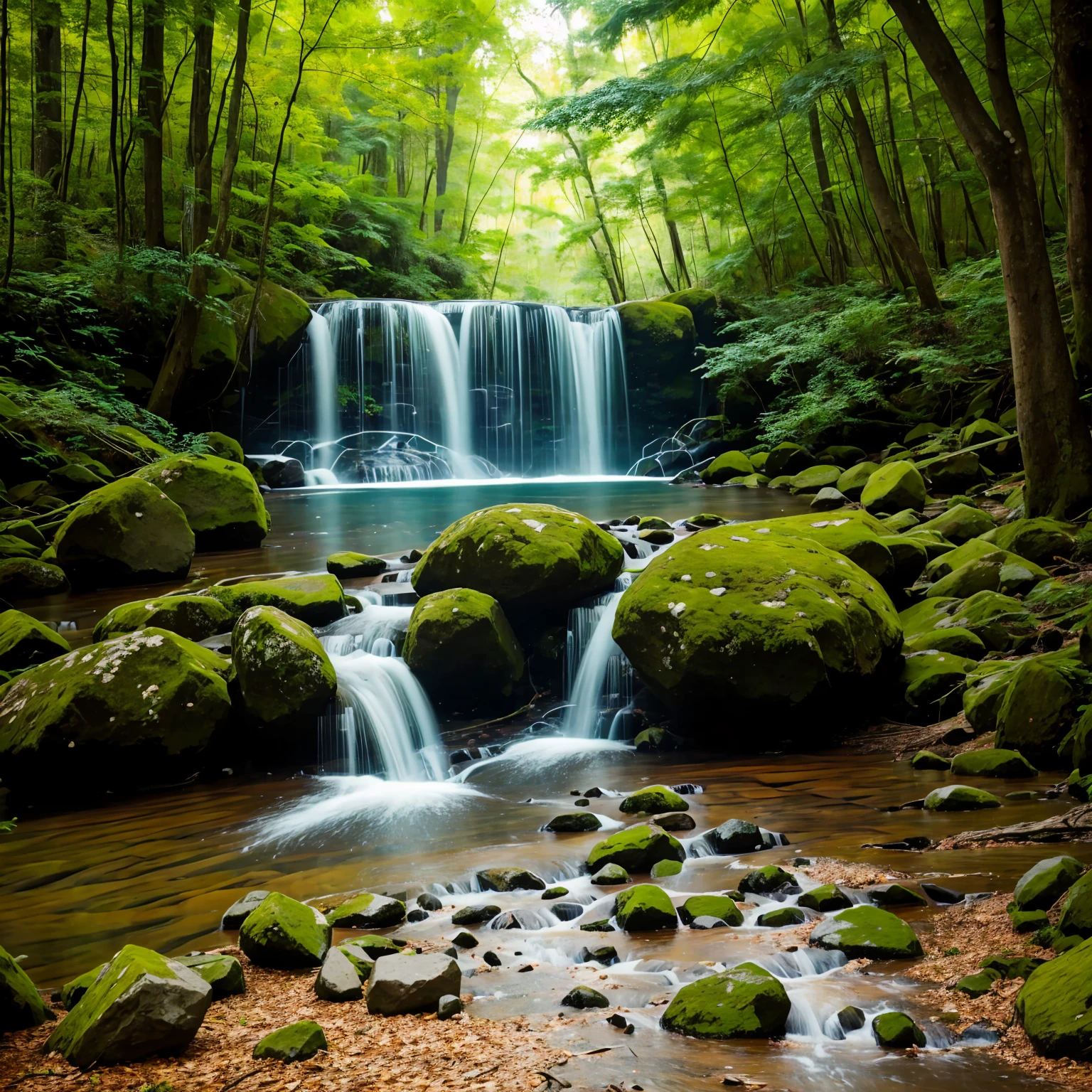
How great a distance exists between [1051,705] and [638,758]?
257cm

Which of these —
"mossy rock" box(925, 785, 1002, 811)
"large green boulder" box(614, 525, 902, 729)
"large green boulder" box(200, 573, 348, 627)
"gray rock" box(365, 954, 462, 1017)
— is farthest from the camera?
"large green boulder" box(200, 573, 348, 627)

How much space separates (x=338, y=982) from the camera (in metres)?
2.80

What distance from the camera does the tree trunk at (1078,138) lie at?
21.1 ft

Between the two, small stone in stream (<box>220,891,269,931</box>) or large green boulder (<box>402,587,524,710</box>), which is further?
large green boulder (<box>402,587,524,710</box>)

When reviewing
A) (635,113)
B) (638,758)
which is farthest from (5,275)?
(638,758)

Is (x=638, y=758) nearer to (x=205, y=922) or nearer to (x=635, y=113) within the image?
(x=205, y=922)

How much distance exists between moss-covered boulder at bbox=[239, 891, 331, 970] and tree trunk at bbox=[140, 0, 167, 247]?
1324 centimetres

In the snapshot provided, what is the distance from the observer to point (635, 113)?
10031 mm

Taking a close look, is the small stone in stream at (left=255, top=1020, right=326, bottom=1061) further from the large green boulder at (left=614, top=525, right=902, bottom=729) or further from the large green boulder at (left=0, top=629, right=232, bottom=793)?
the large green boulder at (left=614, top=525, right=902, bottom=729)

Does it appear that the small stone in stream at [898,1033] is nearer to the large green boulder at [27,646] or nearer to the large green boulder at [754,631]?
the large green boulder at [754,631]

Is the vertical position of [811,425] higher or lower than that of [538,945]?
higher

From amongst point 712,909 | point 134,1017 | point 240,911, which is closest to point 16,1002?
point 134,1017

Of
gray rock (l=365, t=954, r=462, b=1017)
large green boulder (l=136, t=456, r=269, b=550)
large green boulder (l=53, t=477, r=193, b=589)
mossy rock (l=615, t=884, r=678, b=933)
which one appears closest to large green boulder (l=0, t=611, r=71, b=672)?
large green boulder (l=53, t=477, r=193, b=589)

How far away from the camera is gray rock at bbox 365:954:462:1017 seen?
2676 mm
